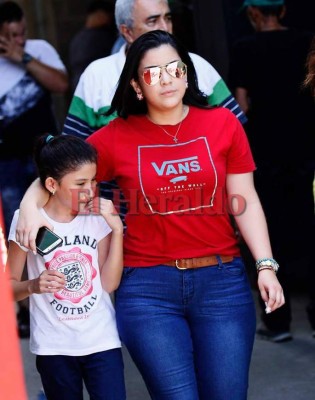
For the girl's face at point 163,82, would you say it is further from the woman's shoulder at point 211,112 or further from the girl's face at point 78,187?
the girl's face at point 78,187

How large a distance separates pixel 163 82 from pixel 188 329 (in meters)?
0.87

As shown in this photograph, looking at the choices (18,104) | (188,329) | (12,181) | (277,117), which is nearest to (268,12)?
(277,117)

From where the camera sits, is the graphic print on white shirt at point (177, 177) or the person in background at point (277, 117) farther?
the person in background at point (277, 117)

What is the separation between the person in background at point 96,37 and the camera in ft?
25.7

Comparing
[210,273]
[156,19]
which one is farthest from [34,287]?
[156,19]

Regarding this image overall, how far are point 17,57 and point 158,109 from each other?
7.36 feet

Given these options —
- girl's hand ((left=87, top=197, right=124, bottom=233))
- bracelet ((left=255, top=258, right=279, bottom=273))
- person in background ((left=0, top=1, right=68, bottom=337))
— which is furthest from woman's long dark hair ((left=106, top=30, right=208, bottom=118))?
person in background ((left=0, top=1, right=68, bottom=337))

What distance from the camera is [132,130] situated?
3.73 metres

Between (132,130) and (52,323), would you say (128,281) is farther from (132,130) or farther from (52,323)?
(132,130)

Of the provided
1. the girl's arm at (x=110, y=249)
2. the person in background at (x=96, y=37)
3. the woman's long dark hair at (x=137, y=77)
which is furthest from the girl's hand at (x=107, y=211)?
the person in background at (x=96, y=37)

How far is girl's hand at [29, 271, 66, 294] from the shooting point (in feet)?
11.5

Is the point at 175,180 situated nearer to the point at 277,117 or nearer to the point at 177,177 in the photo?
the point at 177,177

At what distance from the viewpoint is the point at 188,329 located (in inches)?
143

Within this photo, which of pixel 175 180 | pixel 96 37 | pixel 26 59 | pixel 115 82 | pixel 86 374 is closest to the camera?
pixel 175 180
